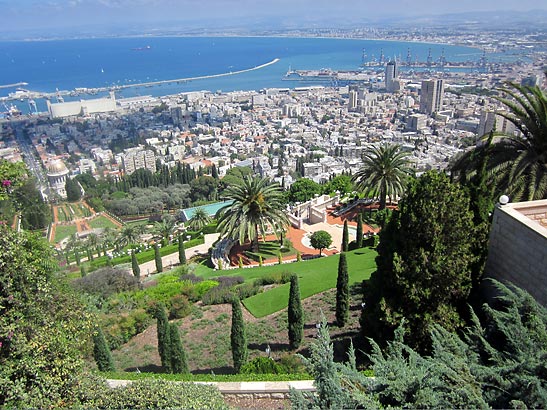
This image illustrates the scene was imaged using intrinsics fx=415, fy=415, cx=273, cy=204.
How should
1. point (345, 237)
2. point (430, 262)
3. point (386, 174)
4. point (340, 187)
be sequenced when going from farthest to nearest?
point (340, 187), point (386, 174), point (345, 237), point (430, 262)

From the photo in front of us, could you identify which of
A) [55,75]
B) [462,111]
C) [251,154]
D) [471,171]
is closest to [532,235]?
[471,171]

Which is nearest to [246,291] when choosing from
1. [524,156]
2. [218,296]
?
[218,296]

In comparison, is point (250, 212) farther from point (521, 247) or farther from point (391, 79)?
point (391, 79)

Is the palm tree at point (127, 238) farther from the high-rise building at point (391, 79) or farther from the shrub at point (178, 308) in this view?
the high-rise building at point (391, 79)

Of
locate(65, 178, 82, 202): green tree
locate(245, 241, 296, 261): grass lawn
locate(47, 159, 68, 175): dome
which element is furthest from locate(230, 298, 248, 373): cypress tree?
locate(47, 159, 68, 175): dome

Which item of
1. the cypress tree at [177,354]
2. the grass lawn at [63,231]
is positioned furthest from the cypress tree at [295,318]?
the grass lawn at [63,231]
